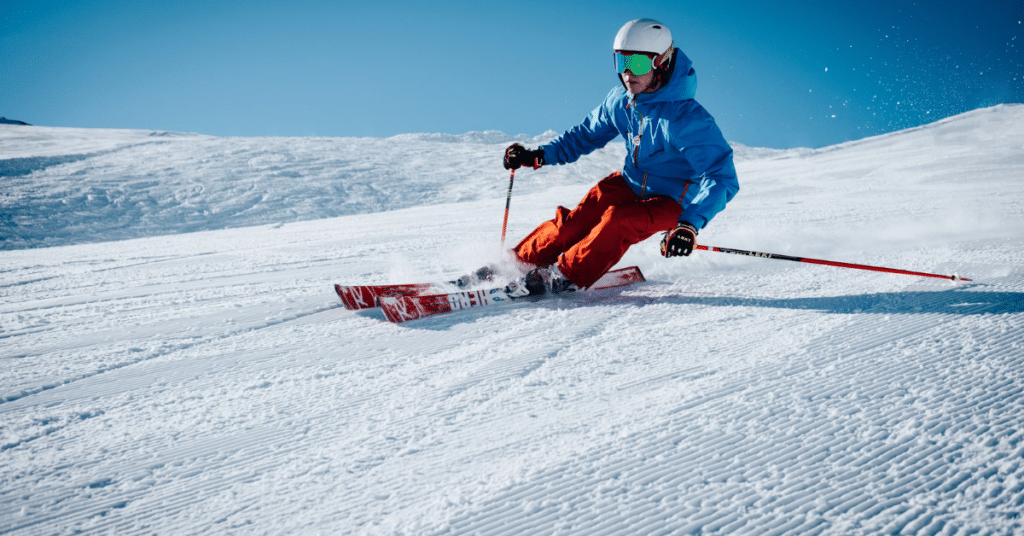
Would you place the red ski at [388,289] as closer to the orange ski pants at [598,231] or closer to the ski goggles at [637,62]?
the orange ski pants at [598,231]

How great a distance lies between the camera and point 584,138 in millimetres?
3537

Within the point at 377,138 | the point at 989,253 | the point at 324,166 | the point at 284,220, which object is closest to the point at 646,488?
the point at 989,253

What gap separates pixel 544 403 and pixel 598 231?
4.48 ft

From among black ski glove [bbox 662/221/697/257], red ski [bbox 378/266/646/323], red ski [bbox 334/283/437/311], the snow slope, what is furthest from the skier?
red ski [bbox 334/283/437/311]

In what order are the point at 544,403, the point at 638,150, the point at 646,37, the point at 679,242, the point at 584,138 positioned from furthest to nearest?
1. the point at 584,138
2. the point at 638,150
3. the point at 646,37
4. the point at 679,242
5. the point at 544,403

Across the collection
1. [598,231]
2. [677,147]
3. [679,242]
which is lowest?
[679,242]

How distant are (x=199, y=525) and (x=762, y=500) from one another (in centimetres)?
121

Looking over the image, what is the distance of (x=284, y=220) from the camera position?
11.7 meters

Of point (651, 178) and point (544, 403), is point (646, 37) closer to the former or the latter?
point (651, 178)

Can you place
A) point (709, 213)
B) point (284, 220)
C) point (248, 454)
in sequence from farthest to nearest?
1. point (284, 220)
2. point (709, 213)
3. point (248, 454)

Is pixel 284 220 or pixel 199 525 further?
pixel 284 220

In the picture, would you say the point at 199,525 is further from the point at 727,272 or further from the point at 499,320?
the point at 727,272

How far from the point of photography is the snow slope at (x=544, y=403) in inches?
41.2

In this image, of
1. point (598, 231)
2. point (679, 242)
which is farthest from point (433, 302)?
point (679, 242)
